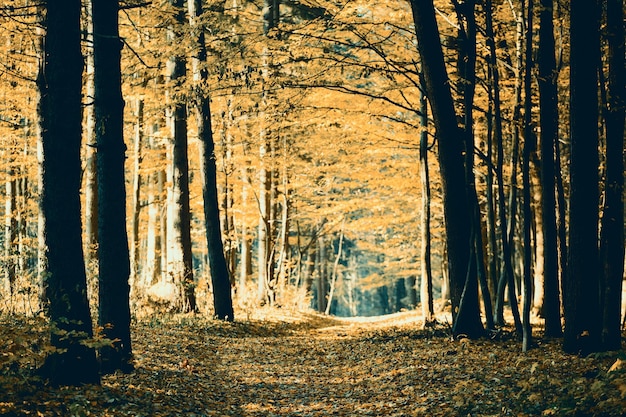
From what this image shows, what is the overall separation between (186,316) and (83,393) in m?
7.68

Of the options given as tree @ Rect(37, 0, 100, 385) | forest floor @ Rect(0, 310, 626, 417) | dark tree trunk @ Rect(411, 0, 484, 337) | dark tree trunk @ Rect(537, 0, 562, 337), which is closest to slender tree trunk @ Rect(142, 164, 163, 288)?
forest floor @ Rect(0, 310, 626, 417)

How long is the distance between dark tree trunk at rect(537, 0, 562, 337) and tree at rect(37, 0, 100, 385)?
686 cm

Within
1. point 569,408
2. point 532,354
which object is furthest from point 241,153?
point 569,408

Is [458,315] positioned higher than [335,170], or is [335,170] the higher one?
[335,170]

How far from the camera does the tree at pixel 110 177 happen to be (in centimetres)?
715

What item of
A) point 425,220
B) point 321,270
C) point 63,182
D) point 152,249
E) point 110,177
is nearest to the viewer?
point 63,182

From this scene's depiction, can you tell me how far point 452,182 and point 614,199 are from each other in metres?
3.09

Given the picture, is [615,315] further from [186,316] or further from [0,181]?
[0,181]

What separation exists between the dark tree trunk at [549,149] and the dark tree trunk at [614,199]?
1.24 metres

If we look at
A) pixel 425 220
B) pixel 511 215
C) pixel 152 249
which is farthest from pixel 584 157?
pixel 152 249

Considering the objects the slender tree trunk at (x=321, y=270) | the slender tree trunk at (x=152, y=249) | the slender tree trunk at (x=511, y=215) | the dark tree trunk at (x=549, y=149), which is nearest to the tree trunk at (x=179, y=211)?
the slender tree trunk at (x=152, y=249)

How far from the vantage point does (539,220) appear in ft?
44.1

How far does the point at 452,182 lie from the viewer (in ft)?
33.7

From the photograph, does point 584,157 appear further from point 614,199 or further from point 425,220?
point 425,220
